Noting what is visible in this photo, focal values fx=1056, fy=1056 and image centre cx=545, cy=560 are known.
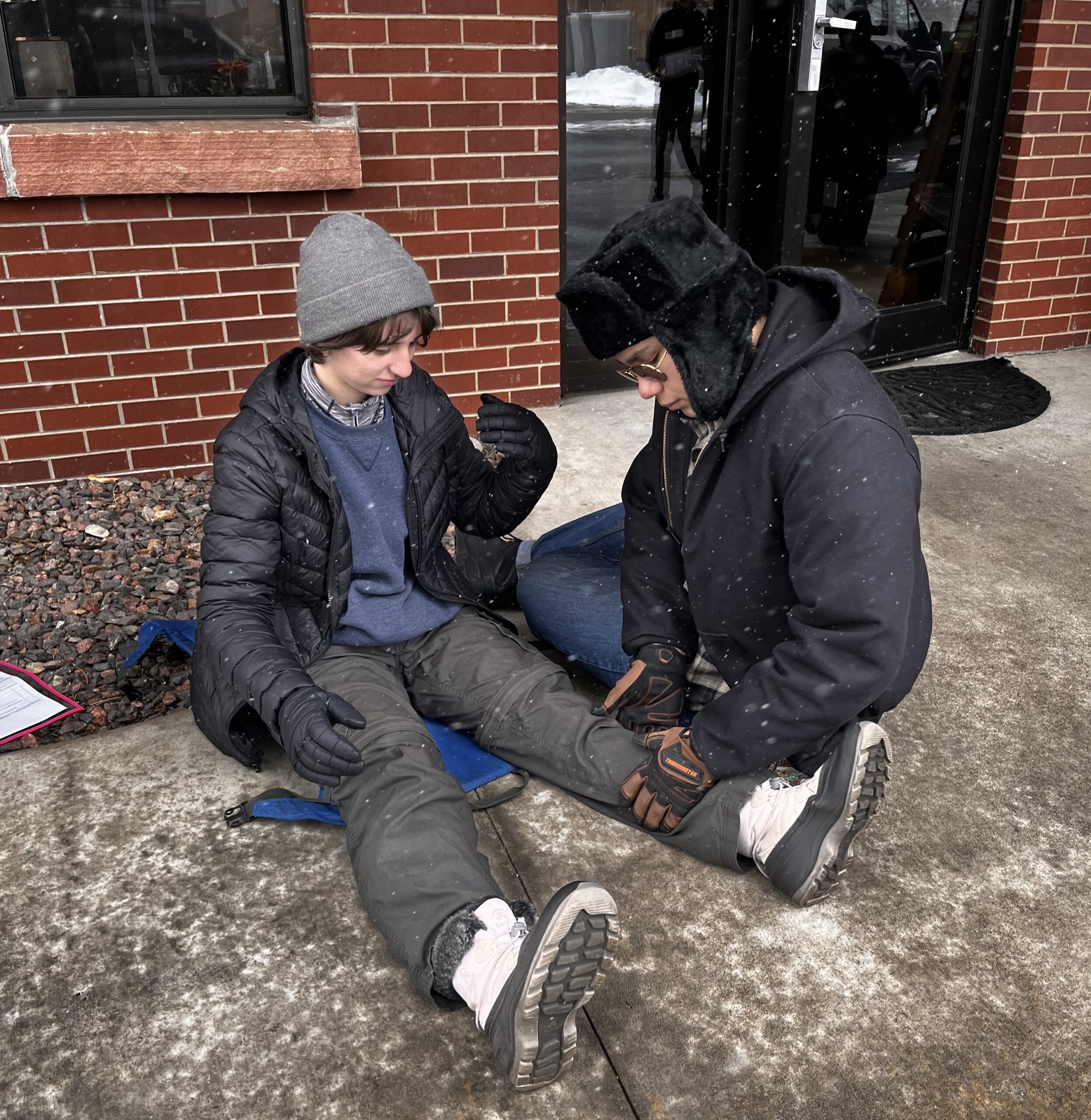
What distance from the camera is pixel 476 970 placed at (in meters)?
1.83

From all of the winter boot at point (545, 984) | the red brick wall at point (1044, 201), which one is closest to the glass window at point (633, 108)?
the red brick wall at point (1044, 201)

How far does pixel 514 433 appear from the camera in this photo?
8.45 ft

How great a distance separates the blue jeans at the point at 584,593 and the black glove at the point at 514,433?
0.38 metres

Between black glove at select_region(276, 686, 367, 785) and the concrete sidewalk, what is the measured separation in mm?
328

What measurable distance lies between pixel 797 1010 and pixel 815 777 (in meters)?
0.44

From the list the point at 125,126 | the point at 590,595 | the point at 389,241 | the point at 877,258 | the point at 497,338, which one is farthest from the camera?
the point at 877,258

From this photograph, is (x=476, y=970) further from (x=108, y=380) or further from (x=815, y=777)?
(x=108, y=380)

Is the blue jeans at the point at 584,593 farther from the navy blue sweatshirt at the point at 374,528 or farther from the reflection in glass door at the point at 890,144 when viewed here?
the reflection in glass door at the point at 890,144

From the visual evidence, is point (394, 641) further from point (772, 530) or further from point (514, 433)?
point (772, 530)

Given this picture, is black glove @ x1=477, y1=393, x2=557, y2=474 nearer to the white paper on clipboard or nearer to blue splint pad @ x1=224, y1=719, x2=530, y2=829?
blue splint pad @ x1=224, y1=719, x2=530, y2=829

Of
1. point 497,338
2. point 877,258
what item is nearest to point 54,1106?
point 497,338

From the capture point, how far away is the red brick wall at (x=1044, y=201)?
17.5ft

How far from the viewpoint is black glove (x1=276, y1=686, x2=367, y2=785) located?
6.68ft

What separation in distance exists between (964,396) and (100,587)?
4.05 meters
